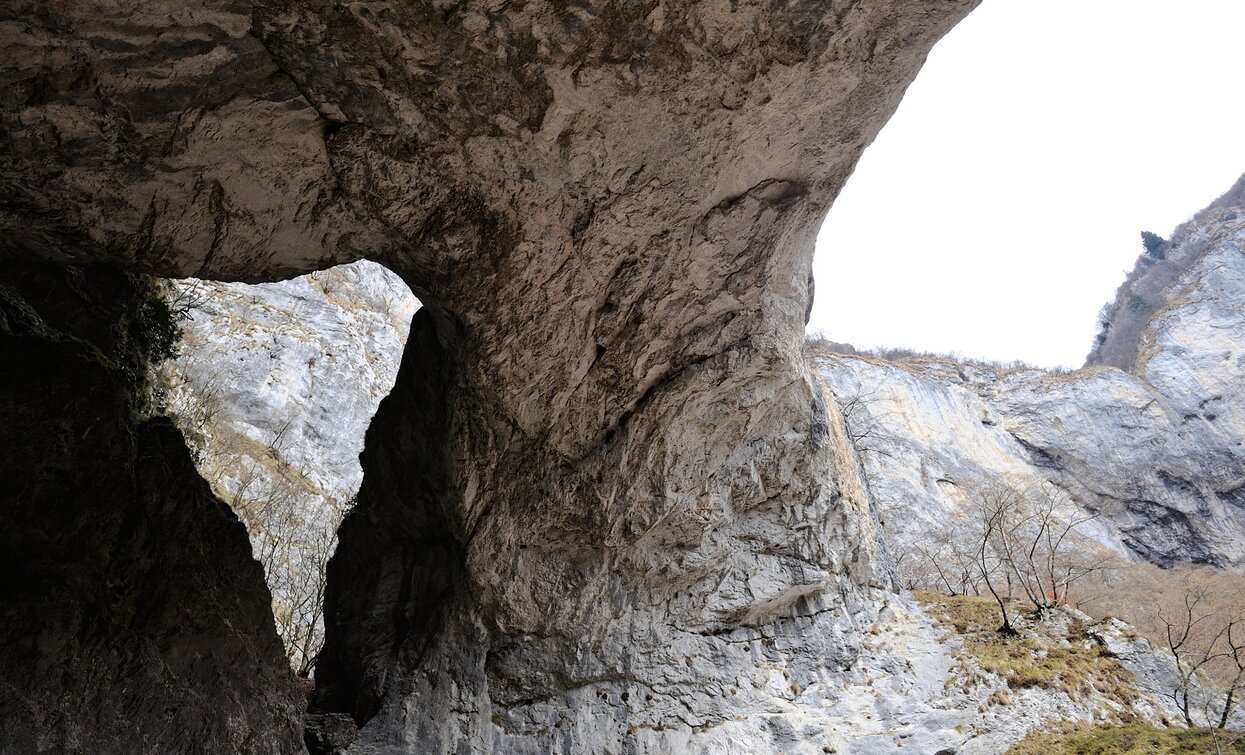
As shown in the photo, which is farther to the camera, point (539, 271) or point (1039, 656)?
point (1039, 656)

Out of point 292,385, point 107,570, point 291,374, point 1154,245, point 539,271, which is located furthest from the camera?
point 1154,245

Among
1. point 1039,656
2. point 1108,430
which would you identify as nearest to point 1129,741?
point 1039,656

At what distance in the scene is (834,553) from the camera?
1094cm

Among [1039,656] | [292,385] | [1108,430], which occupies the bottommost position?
[1039,656]

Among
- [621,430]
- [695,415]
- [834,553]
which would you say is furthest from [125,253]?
[834,553]

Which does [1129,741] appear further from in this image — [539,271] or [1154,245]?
[1154,245]

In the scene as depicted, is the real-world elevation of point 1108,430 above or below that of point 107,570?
above

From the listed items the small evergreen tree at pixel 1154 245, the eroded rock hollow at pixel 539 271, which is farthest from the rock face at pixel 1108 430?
the eroded rock hollow at pixel 539 271

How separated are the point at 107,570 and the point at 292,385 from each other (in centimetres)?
1897

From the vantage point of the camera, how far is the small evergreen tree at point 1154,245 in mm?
52594

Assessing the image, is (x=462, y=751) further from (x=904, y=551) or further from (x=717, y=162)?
(x=904, y=551)

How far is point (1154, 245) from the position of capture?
53188 mm

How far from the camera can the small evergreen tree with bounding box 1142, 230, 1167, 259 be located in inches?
2071

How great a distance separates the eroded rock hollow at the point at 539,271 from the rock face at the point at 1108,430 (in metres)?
24.6
